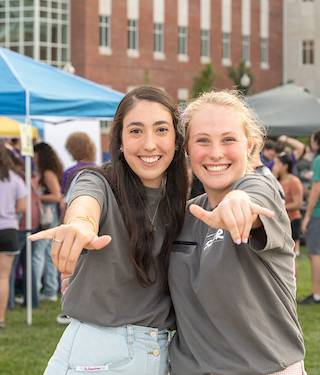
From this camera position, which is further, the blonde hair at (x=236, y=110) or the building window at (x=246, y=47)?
the building window at (x=246, y=47)

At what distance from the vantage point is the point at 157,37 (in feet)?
192

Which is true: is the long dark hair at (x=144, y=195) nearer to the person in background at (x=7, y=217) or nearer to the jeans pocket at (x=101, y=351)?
the jeans pocket at (x=101, y=351)

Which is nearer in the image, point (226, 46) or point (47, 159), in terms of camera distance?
point (47, 159)

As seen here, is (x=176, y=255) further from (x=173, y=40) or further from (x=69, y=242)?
(x=173, y=40)

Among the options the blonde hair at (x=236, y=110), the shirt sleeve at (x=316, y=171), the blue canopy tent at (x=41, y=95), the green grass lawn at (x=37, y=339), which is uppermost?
the blue canopy tent at (x=41, y=95)

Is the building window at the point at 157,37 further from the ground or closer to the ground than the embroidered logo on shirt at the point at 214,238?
further from the ground

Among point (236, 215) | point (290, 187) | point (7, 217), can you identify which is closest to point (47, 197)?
point (7, 217)

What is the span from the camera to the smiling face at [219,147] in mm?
3043

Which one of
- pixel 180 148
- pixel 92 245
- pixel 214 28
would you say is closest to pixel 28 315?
pixel 180 148

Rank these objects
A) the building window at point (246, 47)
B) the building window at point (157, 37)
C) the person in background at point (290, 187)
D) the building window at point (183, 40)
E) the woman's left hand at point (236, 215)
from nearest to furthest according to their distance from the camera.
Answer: the woman's left hand at point (236, 215), the person in background at point (290, 187), the building window at point (157, 37), the building window at point (183, 40), the building window at point (246, 47)

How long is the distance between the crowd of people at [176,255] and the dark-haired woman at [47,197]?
745cm

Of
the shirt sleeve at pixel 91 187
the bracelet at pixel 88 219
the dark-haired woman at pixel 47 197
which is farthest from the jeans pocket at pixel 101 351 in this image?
the dark-haired woman at pixel 47 197

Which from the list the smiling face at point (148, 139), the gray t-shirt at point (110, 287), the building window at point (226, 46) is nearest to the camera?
→ the gray t-shirt at point (110, 287)

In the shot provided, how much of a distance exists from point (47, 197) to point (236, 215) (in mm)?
8506
